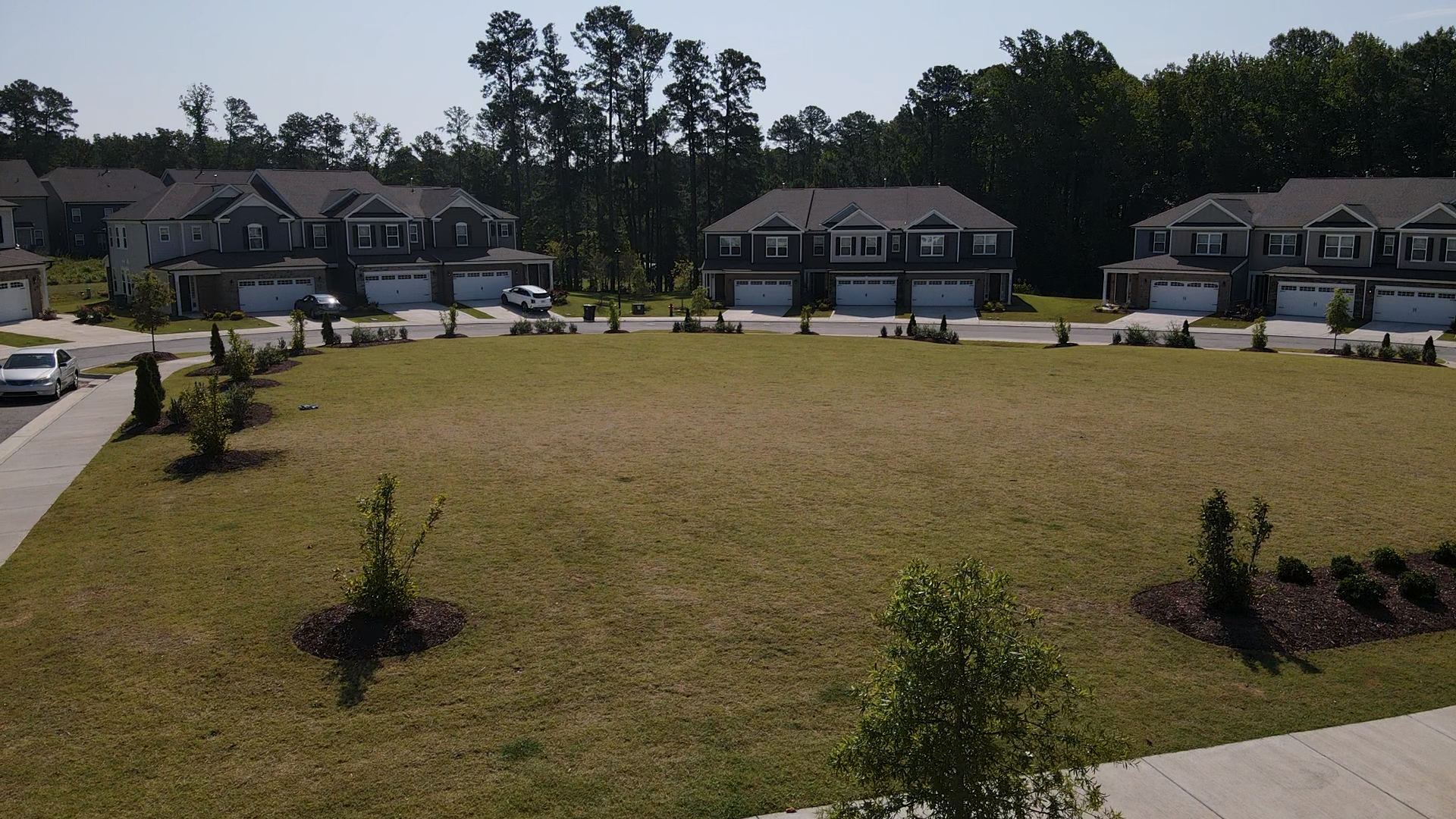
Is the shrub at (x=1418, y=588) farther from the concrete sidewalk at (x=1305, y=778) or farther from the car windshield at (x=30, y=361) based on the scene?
the car windshield at (x=30, y=361)

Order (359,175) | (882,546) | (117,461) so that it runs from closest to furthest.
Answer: (882,546) → (117,461) → (359,175)

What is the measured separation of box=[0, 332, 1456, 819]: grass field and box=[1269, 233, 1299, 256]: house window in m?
36.8

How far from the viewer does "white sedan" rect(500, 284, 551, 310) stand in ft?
203

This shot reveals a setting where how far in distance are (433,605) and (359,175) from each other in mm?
64555

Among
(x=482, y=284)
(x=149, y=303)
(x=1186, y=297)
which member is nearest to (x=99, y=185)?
(x=482, y=284)

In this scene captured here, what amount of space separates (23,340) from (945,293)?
5086cm

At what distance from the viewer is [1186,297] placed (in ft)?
207

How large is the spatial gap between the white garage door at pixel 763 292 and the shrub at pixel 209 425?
48.7m

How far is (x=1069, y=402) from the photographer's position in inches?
1139

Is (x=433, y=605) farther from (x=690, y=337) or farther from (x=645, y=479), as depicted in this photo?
(x=690, y=337)

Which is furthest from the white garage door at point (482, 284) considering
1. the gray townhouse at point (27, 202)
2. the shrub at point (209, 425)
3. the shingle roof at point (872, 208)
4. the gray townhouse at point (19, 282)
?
the shrub at point (209, 425)

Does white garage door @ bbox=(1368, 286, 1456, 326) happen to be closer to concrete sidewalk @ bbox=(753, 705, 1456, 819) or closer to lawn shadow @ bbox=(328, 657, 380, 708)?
concrete sidewalk @ bbox=(753, 705, 1456, 819)

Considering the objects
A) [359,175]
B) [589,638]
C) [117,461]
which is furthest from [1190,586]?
[359,175]

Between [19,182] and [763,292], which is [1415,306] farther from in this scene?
[19,182]
